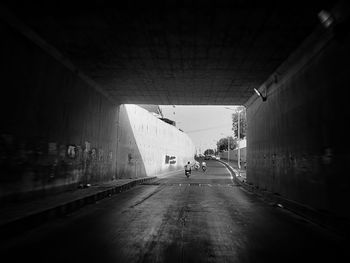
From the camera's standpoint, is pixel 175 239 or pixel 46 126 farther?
pixel 46 126

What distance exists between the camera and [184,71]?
14102 mm

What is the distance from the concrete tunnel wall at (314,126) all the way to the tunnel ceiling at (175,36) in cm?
93

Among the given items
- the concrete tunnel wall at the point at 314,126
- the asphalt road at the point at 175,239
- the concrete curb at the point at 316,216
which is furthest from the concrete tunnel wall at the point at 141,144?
the asphalt road at the point at 175,239

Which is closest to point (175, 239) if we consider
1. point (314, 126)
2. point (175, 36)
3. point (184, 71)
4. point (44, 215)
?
point (44, 215)

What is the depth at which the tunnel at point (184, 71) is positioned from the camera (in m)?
8.01

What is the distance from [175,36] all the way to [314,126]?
5.38 m

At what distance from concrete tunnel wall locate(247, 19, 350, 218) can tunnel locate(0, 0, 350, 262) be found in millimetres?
35

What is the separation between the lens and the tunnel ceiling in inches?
322

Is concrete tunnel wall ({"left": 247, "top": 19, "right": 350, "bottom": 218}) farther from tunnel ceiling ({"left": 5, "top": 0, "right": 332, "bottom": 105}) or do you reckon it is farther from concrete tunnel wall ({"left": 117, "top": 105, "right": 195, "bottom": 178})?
concrete tunnel wall ({"left": 117, "top": 105, "right": 195, "bottom": 178})

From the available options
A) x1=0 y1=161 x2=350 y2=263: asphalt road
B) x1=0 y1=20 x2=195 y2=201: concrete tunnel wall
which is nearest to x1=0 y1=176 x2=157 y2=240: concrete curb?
x1=0 y1=161 x2=350 y2=263: asphalt road

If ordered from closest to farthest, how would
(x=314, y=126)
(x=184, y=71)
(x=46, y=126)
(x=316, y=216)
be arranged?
1. (x=316, y=216)
2. (x=314, y=126)
3. (x=46, y=126)
4. (x=184, y=71)

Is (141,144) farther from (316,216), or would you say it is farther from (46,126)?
(316,216)

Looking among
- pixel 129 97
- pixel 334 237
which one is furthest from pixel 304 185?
pixel 129 97

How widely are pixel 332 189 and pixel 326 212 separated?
74 centimetres
